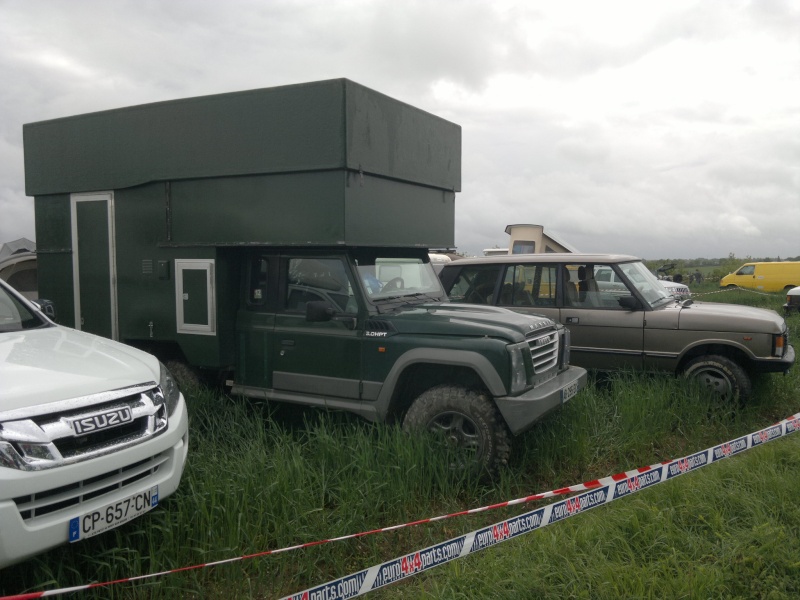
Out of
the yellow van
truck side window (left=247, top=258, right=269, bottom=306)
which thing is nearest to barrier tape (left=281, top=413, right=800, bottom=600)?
truck side window (left=247, top=258, right=269, bottom=306)

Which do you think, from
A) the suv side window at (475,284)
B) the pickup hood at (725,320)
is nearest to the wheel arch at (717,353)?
the pickup hood at (725,320)

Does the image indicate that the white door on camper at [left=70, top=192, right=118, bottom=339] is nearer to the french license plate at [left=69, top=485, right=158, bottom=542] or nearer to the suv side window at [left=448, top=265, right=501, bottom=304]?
the french license plate at [left=69, top=485, right=158, bottom=542]

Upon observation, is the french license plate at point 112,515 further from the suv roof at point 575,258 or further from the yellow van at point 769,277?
the yellow van at point 769,277

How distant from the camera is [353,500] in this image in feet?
13.5

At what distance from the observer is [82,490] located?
3178 mm

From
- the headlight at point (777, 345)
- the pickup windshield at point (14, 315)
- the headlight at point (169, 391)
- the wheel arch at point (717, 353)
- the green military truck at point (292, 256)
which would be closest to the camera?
the headlight at point (169, 391)

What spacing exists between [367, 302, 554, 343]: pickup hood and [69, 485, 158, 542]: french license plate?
227 centimetres

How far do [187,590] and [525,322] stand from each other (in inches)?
121

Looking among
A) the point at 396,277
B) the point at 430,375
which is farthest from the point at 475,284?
the point at 430,375

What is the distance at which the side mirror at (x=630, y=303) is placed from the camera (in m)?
7.05

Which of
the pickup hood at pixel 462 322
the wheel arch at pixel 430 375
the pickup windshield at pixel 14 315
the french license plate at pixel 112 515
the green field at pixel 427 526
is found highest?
the pickup windshield at pixel 14 315

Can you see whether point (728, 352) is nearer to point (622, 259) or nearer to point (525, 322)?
point (622, 259)

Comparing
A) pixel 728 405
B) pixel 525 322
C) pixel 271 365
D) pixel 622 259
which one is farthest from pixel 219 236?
pixel 728 405

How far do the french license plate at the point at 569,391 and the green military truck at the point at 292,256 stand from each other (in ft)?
0.09
